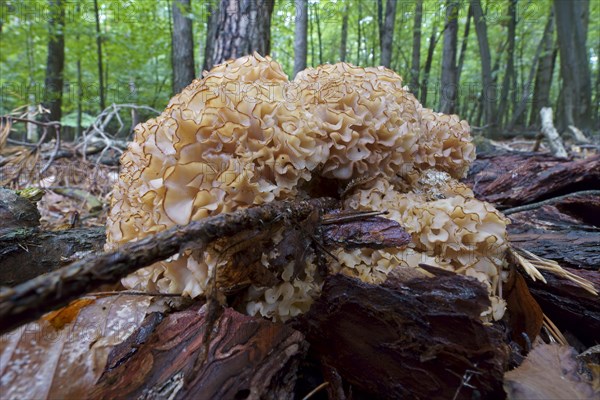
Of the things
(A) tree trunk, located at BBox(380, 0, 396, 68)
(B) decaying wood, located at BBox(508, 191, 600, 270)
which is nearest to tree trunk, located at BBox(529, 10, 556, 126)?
(A) tree trunk, located at BBox(380, 0, 396, 68)

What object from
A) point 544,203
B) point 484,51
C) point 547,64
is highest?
point 547,64

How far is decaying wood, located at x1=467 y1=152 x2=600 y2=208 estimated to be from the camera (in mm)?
3328

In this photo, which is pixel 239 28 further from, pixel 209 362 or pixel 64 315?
pixel 209 362

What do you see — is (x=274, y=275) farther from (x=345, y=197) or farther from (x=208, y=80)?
(x=208, y=80)

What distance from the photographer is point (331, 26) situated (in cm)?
2295

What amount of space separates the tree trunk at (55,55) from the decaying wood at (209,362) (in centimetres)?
1137

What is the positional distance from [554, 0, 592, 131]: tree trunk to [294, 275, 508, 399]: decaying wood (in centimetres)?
996

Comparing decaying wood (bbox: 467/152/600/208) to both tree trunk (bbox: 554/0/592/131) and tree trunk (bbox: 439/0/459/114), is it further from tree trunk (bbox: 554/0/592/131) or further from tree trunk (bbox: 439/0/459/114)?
tree trunk (bbox: 439/0/459/114)

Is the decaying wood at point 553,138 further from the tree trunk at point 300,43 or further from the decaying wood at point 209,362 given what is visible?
the tree trunk at point 300,43

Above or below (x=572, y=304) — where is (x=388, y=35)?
above

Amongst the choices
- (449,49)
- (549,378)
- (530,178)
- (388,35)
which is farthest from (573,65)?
(549,378)

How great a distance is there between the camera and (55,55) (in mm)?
12266

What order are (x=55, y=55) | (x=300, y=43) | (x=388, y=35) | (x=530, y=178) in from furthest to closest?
1. (x=55, y=55)
2. (x=388, y=35)
3. (x=300, y=43)
4. (x=530, y=178)

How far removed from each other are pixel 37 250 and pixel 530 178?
4.04 m
